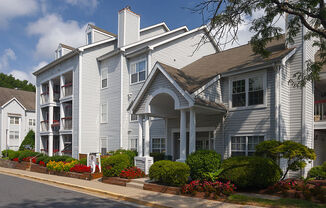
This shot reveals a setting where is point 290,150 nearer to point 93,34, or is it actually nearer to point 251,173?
point 251,173

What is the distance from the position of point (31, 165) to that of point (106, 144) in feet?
20.2

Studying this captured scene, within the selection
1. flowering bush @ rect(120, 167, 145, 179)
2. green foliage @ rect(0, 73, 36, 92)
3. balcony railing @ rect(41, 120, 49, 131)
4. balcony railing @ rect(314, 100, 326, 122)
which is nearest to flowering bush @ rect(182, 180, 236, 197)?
flowering bush @ rect(120, 167, 145, 179)

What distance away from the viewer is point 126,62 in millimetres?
23281

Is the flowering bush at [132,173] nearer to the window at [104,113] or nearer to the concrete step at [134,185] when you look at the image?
the concrete step at [134,185]

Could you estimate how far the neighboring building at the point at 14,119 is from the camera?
4184 centimetres

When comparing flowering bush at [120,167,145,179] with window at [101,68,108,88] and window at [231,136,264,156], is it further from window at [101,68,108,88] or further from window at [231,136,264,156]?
window at [101,68,108,88]

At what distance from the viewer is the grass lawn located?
9.34 metres

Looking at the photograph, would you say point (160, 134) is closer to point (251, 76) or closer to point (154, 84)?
point (154, 84)

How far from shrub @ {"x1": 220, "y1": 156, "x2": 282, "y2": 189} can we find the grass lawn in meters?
1.02

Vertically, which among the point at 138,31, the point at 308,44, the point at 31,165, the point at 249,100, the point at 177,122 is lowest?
the point at 31,165

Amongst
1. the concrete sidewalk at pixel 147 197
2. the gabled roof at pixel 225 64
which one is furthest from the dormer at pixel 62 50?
the concrete sidewalk at pixel 147 197

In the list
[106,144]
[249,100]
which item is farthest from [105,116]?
[249,100]

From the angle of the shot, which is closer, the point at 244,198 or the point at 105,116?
the point at 244,198

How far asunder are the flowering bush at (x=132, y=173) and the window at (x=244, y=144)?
499 cm
